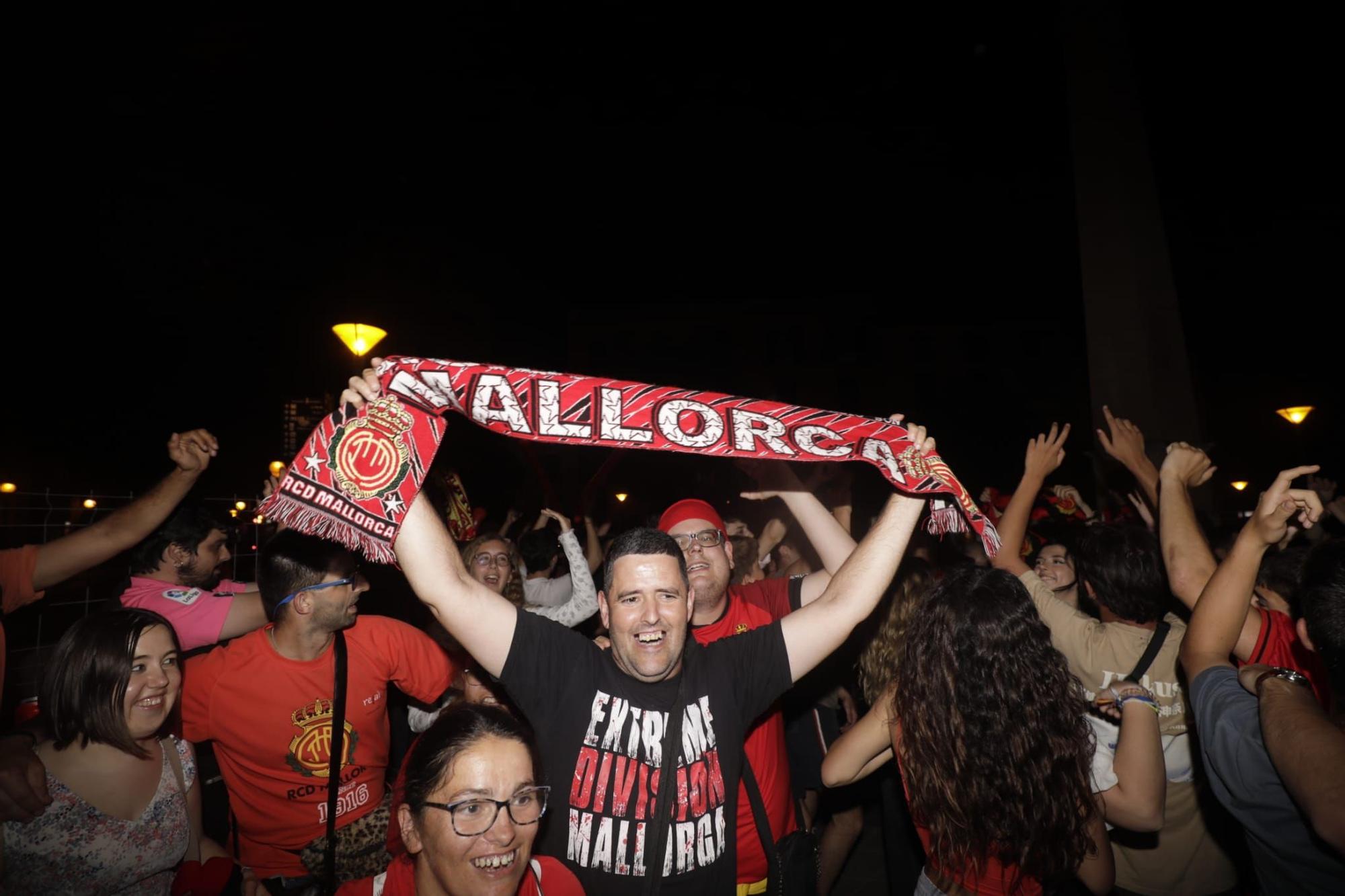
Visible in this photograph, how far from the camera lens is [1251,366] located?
74.1 feet

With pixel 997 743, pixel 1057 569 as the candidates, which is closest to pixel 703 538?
pixel 997 743

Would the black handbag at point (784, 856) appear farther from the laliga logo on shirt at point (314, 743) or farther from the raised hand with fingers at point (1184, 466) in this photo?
the raised hand with fingers at point (1184, 466)

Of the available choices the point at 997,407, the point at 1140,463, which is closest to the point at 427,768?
the point at 1140,463

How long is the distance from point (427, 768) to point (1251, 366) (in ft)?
95.5

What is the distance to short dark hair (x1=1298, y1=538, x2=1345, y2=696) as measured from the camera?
1.78m

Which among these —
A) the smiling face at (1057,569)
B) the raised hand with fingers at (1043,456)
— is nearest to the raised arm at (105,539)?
the raised hand with fingers at (1043,456)

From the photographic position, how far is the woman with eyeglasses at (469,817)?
80.4 inches

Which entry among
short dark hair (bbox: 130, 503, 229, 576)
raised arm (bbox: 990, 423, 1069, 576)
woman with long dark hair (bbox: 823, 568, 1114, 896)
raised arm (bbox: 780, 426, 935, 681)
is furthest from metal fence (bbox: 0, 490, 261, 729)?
raised arm (bbox: 990, 423, 1069, 576)

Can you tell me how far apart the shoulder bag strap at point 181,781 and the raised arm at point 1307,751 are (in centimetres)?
370

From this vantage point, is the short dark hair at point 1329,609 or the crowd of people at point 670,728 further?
the crowd of people at point 670,728

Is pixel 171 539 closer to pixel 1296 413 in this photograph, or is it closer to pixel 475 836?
pixel 475 836

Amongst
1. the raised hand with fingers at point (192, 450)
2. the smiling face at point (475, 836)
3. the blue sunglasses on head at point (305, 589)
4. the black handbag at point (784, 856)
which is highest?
the raised hand with fingers at point (192, 450)

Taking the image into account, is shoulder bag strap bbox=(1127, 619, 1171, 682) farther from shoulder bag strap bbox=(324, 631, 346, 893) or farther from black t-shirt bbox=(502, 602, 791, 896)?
shoulder bag strap bbox=(324, 631, 346, 893)

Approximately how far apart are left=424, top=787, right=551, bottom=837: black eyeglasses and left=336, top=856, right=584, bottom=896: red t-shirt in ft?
0.64
